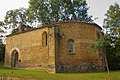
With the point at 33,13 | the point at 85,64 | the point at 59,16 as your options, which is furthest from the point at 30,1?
the point at 85,64

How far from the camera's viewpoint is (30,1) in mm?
44625

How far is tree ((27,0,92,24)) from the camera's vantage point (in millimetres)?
43938

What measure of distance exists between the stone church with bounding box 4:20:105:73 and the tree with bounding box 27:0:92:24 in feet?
52.7

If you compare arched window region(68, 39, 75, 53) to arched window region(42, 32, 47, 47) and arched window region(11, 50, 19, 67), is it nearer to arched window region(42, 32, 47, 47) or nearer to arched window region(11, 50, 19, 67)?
arched window region(42, 32, 47, 47)

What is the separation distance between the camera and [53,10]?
44094 millimetres

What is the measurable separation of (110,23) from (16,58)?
51.9 ft

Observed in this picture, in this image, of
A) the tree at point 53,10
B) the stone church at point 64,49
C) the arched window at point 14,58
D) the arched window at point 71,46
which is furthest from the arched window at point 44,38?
the tree at point 53,10

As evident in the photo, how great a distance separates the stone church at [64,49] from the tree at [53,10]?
1607 cm

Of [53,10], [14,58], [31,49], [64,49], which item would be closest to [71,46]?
[64,49]

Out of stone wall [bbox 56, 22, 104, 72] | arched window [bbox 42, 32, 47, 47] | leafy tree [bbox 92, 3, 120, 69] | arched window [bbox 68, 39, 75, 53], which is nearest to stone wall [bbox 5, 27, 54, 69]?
arched window [bbox 42, 32, 47, 47]

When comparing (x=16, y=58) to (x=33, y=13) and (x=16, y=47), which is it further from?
(x=33, y=13)

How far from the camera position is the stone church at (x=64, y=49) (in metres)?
24.6

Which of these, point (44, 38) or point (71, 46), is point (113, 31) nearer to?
point (71, 46)

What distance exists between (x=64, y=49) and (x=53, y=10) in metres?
20.7
